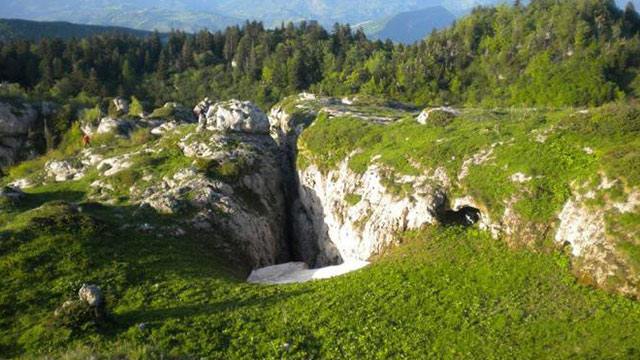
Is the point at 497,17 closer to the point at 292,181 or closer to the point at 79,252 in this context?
the point at 292,181

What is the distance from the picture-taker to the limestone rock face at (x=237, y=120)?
56.5m

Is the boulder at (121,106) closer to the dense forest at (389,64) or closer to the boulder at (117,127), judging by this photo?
the dense forest at (389,64)

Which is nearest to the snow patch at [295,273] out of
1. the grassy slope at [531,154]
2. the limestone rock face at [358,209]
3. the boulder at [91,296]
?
the limestone rock face at [358,209]

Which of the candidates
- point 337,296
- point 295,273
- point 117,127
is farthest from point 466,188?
point 117,127

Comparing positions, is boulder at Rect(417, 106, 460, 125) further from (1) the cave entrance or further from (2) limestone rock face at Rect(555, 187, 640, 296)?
(2) limestone rock face at Rect(555, 187, 640, 296)

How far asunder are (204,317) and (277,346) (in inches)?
194

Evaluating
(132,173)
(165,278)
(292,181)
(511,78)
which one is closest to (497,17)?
(511,78)

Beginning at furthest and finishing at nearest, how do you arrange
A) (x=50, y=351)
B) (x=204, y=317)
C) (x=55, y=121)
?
(x=55, y=121) < (x=204, y=317) < (x=50, y=351)

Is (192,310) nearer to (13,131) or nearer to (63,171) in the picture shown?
(63,171)

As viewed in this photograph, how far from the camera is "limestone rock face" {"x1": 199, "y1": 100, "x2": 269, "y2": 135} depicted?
56.5m

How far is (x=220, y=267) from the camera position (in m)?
37.2

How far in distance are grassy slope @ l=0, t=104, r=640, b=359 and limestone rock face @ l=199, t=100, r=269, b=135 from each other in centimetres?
1851

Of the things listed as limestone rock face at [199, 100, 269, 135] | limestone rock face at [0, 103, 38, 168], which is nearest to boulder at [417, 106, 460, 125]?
limestone rock face at [199, 100, 269, 135]

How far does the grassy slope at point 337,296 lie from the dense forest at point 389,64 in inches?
3894
